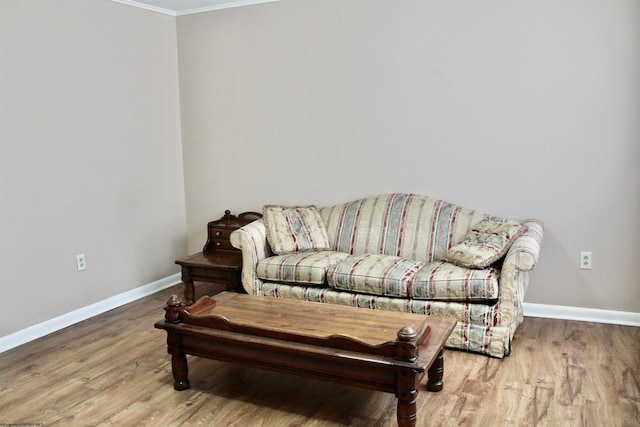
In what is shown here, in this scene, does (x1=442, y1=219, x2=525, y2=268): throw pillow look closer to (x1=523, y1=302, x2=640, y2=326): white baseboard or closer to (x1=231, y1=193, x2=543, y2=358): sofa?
(x1=231, y1=193, x2=543, y2=358): sofa

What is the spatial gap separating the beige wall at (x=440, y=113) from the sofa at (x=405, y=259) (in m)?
0.25

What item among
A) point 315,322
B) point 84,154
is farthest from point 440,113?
point 84,154

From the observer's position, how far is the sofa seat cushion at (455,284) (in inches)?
127

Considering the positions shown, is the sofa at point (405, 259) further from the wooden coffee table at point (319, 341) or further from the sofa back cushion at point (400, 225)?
the wooden coffee table at point (319, 341)

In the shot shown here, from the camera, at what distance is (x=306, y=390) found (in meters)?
2.88

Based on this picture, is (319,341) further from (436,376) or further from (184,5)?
(184,5)

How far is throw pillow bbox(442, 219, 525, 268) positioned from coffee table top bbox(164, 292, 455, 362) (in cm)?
70

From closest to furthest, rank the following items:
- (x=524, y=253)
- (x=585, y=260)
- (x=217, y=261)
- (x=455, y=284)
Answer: (x=524, y=253) < (x=455, y=284) < (x=585, y=260) < (x=217, y=261)

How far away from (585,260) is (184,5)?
371 centimetres

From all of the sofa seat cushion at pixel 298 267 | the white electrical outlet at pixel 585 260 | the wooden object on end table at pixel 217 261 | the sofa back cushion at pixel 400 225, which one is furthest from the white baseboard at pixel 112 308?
the sofa seat cushion at pixel 298 267

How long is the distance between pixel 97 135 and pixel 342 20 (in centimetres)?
207

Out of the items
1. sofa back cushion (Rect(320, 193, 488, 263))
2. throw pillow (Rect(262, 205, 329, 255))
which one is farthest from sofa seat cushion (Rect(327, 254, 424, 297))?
throw pillow (Rect(262, 205, 329, 255))

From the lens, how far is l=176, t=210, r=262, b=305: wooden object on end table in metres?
4.14

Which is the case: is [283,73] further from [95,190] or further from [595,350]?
[595,350]
